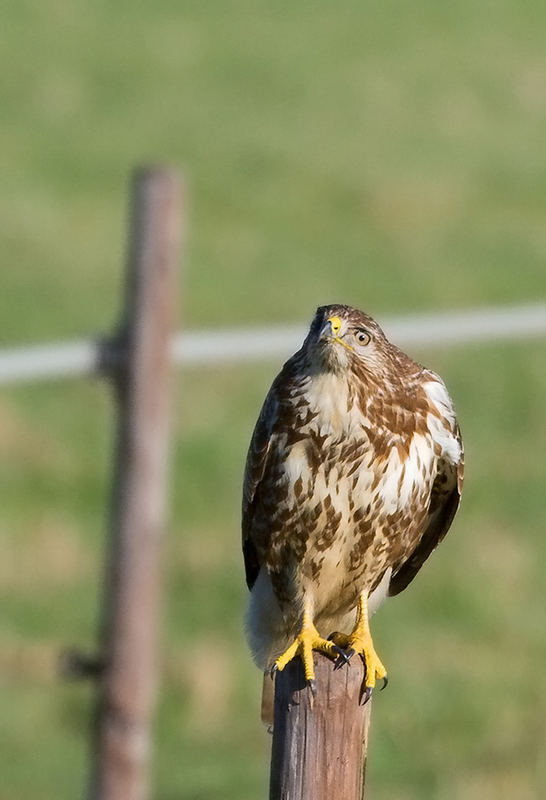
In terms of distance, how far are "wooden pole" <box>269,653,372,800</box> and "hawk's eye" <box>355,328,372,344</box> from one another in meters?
0.84

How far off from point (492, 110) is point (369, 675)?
17.9m

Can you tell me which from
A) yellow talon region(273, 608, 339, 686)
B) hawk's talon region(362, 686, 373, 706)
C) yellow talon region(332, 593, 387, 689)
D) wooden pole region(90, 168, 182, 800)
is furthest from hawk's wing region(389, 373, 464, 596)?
wooden pole region(90, 168, 182, 800)

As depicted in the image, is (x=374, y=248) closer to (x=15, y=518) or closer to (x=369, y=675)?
(x=15, y=518)

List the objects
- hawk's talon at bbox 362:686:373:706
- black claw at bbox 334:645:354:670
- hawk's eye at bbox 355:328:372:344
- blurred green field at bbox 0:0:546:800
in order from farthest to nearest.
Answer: blurred green field at bbox 0:0:546:800, hawk's eye at bbox 355:328:372:344, black claw at bbox 334:645:354:670, hawk's talon at bbox 362:686:373:706

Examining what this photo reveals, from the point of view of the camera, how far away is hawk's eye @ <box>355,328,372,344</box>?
4.32 metres

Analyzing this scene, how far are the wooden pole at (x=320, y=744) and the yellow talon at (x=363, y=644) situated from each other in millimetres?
189

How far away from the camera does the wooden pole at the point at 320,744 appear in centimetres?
390

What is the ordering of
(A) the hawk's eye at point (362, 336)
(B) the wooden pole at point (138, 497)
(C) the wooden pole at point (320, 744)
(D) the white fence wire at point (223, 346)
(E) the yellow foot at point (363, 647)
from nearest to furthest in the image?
1. (C) the wooden pole at point (320, 744)
2. (E) the yellow foot at point (363, 647)
3. (A) the hawk's eye at point (362, 336)
4. (B) the wooden pole at point (138, 497)
5. (D) the white fence wire at point (223, 346)

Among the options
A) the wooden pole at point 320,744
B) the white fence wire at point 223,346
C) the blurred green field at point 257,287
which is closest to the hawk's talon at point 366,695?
the wooden pole at point 320,744

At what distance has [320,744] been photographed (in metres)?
3.90

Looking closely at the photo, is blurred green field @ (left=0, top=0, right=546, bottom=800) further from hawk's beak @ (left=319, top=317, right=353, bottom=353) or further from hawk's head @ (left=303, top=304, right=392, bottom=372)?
hawk's beak @ (left=319, top=317, right=353, bottom=353)

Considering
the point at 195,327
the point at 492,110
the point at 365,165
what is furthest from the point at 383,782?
the point at 492,110

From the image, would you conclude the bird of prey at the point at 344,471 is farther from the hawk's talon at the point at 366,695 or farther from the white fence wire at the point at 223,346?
Result: the white fence wire at the point at 223,346

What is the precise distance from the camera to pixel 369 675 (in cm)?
420
